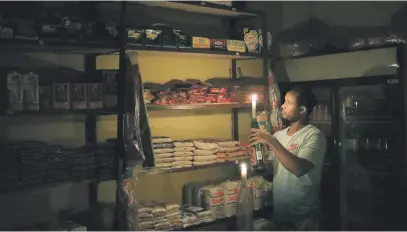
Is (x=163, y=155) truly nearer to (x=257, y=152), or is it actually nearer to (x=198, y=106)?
(x=198, y=106)

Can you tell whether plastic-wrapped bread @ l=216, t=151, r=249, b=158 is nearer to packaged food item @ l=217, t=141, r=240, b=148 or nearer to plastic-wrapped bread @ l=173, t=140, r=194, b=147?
packaged food item @ l=217, t=141, r=240, b=148

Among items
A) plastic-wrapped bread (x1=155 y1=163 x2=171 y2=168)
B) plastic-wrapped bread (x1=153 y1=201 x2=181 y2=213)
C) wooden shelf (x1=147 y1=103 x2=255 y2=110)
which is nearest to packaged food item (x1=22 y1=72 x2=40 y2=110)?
wooden shelf (x1=147 y1=103 x2=255 y2=110)

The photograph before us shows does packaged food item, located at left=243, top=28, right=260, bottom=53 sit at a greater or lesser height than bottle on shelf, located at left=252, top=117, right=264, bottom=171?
greater

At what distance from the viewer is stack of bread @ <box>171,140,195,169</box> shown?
2.23 metres

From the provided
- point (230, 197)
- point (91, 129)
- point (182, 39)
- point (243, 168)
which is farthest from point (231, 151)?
point (91, 129)

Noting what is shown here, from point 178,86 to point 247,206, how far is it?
2.78 ft

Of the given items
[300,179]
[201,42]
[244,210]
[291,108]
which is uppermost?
[201,42]

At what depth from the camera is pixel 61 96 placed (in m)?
1.79

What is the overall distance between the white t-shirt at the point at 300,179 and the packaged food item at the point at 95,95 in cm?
108

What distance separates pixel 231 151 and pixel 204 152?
0.21 metres

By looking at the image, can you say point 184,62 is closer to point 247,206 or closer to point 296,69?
point 296,69

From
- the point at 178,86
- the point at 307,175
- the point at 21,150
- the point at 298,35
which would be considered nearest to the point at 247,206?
the point at 307,175

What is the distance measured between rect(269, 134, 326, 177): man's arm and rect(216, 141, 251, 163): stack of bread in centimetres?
19

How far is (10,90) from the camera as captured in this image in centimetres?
166
